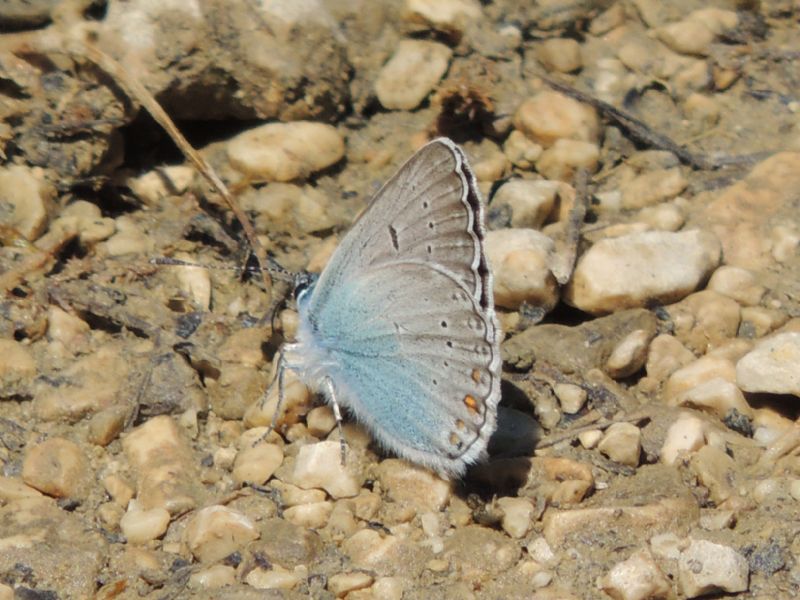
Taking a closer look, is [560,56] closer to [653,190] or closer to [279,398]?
[653,190]

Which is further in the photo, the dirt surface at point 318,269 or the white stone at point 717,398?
the white stone at point 717,398

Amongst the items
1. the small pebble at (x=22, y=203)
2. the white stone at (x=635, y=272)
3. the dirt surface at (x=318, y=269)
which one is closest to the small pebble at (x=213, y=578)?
the dirt surface at (x=318, y=269)

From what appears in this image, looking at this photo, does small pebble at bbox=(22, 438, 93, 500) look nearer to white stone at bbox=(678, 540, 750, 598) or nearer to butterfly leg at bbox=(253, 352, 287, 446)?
butterfly leg at bbox=(253, 352, 287, 446)

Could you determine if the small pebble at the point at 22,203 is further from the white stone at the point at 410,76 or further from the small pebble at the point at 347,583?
the small pebble at the point at 347,583

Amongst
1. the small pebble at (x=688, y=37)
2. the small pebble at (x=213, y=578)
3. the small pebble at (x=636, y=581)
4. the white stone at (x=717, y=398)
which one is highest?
the small pebble at (x=688, y=37)

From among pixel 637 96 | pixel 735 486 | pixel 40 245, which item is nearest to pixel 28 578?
pixel 40 245

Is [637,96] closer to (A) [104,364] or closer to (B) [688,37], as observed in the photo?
(B) [688,37]

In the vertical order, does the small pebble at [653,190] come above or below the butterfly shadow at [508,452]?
above
